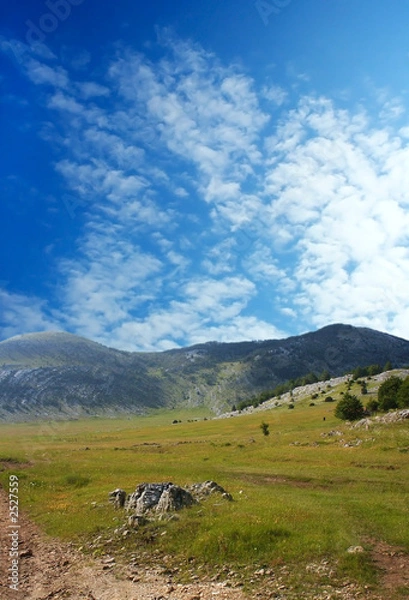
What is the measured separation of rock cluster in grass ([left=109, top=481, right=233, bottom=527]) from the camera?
24203mm

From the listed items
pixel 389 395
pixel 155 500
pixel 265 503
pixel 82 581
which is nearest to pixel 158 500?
pixel 155 500

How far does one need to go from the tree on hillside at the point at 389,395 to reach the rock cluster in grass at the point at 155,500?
66.2 metres

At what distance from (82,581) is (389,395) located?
269 ft

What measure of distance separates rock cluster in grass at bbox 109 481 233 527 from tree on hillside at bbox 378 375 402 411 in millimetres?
66208

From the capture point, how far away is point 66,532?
78.4 feet

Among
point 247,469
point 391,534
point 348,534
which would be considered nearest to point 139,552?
point 348,534

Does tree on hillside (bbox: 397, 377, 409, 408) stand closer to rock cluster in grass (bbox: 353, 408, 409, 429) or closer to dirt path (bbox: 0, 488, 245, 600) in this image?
rock cluster in grass (bbox: 353, 408, 409, 429)

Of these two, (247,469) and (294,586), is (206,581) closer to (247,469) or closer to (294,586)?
(294,586)

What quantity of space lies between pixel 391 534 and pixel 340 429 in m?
55.4

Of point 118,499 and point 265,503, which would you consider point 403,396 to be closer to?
point 265,503

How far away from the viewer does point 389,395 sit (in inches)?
3366

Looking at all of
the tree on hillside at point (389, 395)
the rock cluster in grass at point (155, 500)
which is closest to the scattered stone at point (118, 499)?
the rock cluster in grass at point (155, 500)

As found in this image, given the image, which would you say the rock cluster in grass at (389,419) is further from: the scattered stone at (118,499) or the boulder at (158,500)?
the scattered stone at (118,499)

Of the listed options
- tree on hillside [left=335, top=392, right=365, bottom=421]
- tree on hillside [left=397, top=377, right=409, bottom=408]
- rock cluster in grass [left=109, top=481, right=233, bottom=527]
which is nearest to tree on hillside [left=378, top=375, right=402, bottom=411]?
tree on hillside [left=397, top=377, right=409, bottom=408]
